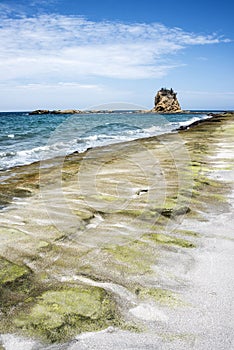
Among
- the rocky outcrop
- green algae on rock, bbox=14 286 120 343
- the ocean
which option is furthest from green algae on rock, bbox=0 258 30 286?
the rocky outcrop

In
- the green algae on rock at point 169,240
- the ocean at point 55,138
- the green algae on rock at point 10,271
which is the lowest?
the green algae on rock at point 10,271

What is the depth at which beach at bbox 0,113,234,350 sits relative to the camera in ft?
9.27

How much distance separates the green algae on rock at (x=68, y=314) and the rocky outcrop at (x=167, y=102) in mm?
139694

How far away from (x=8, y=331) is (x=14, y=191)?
19.3 ft

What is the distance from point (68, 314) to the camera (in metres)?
3.09

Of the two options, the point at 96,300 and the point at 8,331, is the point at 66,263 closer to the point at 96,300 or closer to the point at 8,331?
the point at 96,300

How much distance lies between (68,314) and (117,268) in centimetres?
104

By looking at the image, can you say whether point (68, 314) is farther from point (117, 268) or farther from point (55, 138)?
point (55, 138)

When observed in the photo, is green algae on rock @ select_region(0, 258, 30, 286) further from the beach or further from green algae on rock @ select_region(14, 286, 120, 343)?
green algae on rock @ select_region(14, 286, 120, 343)

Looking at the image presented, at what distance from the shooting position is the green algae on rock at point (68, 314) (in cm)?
286

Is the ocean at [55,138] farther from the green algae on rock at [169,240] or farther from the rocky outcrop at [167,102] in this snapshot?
the rocky outcrop at [167,102]

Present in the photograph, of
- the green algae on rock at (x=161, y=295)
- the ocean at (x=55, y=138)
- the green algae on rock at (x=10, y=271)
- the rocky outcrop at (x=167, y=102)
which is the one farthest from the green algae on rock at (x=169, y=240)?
the rocky outcrop at (x=167, y=102)

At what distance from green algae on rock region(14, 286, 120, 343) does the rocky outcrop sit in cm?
13969

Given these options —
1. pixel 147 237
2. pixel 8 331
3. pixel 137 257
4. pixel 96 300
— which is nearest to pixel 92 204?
pixel 147 237
